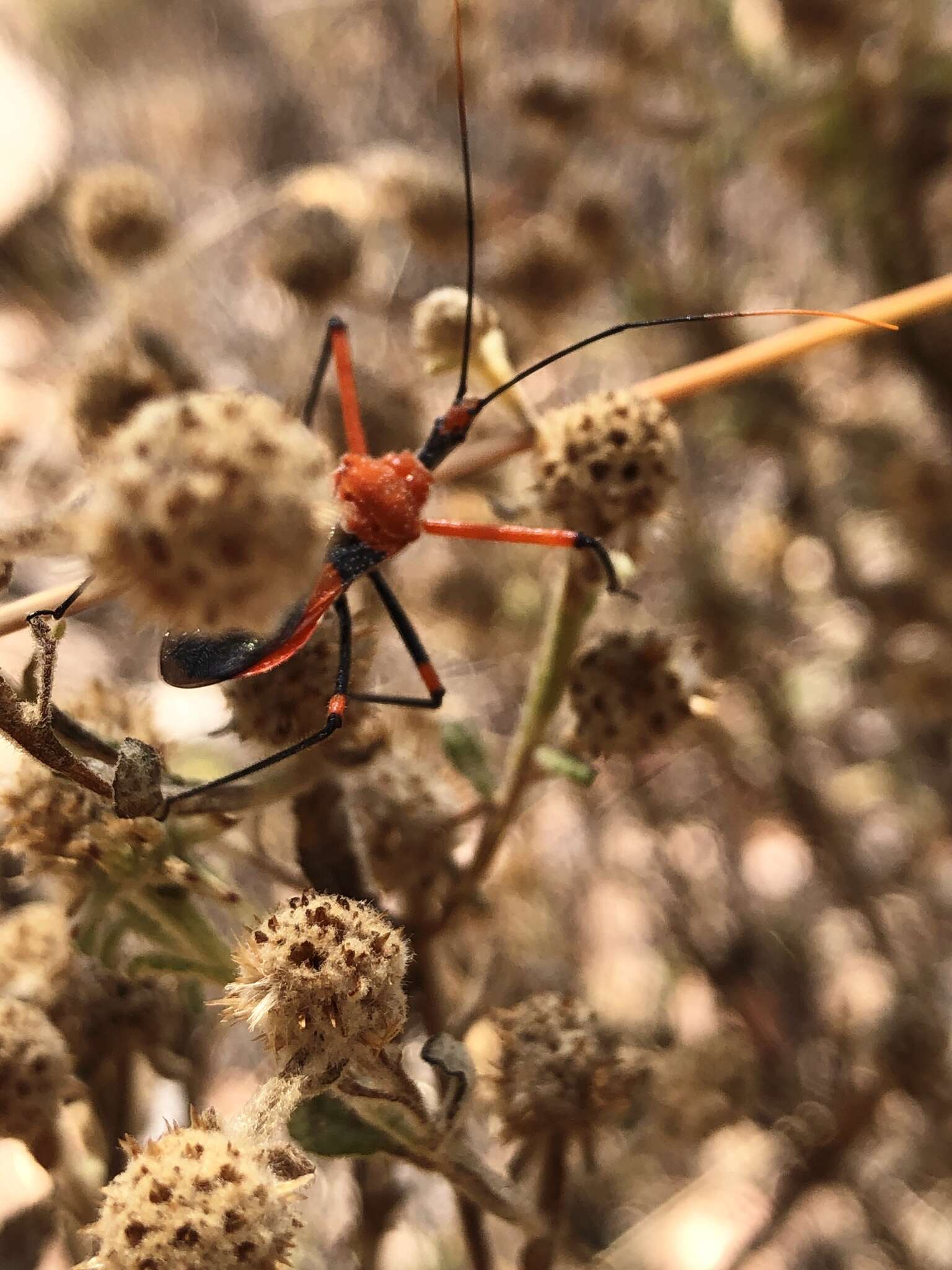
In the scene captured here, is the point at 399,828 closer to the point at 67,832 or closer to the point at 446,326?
the point at 67,832

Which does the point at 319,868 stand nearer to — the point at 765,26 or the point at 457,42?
the point at 457,42

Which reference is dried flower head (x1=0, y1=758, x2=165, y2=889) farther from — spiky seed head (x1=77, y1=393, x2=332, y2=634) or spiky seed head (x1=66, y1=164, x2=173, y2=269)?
spiky seed head (x1=66, y1=164, x2=173, y2=269)

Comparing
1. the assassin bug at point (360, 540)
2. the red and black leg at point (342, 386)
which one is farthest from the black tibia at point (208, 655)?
the red and black leg at point (342, 386)

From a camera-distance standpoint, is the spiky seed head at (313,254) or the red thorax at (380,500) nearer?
the red thorax at (380,500)

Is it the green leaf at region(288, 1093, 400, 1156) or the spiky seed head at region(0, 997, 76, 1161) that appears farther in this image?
the spiky seed head at region(0, 997, 76, 1161)

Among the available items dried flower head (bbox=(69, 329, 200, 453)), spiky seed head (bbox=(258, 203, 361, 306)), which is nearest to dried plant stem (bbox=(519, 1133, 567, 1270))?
dried flower head (bbox=(69, 329, 200, 453))

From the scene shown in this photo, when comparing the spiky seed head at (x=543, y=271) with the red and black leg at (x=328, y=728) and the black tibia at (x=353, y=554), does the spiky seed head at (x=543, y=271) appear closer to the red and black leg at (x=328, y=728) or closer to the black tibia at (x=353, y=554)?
the black tibia at (x=353, y=554)
